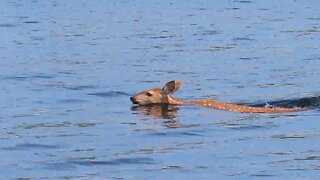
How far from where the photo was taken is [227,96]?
18.8 meters

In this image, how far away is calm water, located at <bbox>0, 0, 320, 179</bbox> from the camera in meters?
12.8

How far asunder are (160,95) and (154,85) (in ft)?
7.10

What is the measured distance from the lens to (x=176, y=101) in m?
17.7

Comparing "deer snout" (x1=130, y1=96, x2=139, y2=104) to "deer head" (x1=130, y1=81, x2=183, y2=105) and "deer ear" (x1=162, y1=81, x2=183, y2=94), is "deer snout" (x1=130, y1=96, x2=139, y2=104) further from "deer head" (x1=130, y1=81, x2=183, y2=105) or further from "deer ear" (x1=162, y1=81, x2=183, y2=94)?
"deer ear" (x1=162, y1=81, x2=183, y2=94)

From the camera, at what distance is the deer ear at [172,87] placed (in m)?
17.7

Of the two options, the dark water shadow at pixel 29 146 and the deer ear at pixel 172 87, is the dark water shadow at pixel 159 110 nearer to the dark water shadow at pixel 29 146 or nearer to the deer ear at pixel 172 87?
the deer ear at pixel 172 87

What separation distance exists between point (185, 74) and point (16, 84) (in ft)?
11.0

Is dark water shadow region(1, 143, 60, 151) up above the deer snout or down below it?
above

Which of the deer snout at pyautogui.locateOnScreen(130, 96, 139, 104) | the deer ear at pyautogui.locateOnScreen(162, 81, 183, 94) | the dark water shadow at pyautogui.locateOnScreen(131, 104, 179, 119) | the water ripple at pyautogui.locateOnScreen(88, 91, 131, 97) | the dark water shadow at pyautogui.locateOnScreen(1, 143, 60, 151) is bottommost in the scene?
the dark water shadow at pyautogui.locateOnScreen(131, 104, 179, 119)

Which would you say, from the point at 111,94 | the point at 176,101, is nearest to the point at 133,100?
the point at 176,101

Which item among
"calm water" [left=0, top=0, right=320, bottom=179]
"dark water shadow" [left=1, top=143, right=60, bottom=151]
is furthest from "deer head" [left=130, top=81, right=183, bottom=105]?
"dark water shadow" [left=1, top=143, right=60, bottom=151]

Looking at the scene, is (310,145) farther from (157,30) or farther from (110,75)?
(157,30)

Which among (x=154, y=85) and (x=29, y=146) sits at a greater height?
(x=29, y=146)

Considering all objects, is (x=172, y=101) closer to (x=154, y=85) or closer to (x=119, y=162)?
(x=154, y=85)
